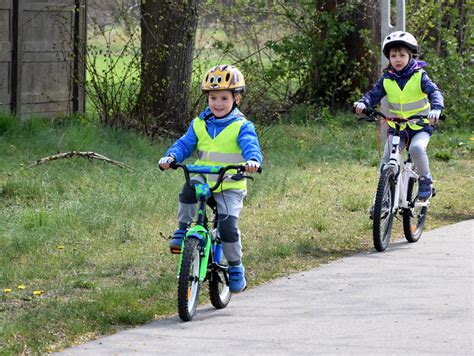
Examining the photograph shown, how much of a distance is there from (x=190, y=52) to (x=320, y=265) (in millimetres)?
6153

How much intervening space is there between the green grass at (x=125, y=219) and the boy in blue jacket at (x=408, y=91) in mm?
899

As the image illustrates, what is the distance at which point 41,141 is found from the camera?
13594mm

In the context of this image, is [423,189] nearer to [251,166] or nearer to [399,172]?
[399,172]

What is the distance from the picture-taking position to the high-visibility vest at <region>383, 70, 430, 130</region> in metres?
10.0

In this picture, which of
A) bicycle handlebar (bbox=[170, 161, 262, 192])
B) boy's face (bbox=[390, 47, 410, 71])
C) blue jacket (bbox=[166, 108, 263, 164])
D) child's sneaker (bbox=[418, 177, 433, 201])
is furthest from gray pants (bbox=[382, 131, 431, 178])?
bicycle handlebar (bbox=[170, 161, 262, 192])

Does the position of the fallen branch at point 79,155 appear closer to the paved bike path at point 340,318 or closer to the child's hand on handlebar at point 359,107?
the child's hand on handlebar at point 359,107

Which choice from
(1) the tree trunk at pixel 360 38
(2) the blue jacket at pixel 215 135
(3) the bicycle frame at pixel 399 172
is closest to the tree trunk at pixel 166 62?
(3) the bicycle frame at pixel 399 172

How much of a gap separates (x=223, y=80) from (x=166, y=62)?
7.23 meters

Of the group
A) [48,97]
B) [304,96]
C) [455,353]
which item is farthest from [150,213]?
[304,96]

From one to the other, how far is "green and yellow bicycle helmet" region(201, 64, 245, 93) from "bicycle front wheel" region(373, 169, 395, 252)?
7.89ft

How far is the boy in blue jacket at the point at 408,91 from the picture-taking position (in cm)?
991

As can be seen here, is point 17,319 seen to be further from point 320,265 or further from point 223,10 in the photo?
point 223,10

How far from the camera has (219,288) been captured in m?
7.47

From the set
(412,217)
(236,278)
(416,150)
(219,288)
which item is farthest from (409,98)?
(219,288)
